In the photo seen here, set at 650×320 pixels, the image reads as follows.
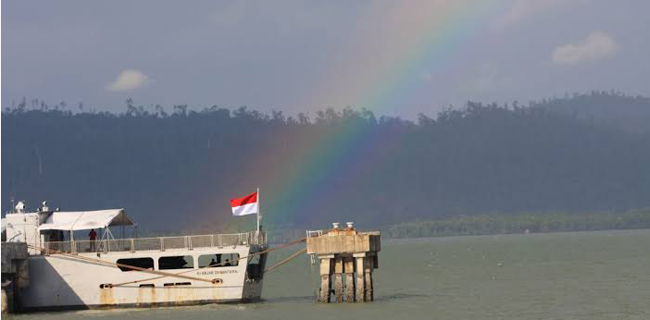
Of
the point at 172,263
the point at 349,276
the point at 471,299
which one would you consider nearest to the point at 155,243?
the point at 172,263

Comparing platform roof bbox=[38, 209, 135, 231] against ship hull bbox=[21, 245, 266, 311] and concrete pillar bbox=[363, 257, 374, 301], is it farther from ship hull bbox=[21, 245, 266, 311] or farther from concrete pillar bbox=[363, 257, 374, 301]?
concrete pillar bbox=[363, 257, 374, 301]

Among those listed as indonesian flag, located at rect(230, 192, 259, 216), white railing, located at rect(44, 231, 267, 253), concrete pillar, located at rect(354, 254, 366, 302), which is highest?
indonesian flag, located at rect(230, 192, 259, 216)

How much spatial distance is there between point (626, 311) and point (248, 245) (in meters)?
18.1

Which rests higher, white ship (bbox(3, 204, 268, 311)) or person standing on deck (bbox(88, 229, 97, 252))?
person standing on deck (bbox(88, 229, 97, 252))

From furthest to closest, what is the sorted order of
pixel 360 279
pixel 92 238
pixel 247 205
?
pixel 92 238 < pixel 247 205 < pixel 360 279

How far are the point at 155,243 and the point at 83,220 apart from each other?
421cm

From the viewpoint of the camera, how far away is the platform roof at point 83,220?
6022cm

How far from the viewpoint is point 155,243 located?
194ft

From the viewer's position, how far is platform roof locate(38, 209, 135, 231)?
2371 inches

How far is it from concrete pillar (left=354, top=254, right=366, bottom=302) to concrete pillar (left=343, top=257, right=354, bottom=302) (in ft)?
1.02

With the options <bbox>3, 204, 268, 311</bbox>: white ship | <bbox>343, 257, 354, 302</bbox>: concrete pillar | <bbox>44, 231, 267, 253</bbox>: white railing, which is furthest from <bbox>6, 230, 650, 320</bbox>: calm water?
<bbox>44, 231, 267, 253</bbox>: white railing

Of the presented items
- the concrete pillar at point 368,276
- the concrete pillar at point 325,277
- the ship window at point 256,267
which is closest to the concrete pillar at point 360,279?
the concrete pillar at point 368,276

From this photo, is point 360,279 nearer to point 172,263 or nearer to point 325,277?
point 325,277

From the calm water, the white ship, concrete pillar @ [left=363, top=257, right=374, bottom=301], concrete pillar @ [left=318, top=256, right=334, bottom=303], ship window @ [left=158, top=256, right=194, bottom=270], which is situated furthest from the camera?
ship window @ [left=158, top=256, right=194, bottom=270]
